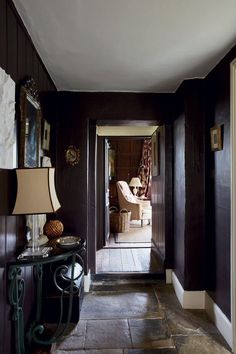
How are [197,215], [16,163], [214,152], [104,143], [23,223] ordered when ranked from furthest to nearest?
[104,143]
[197,215]
[214,152]
[23,223]
[16,163]

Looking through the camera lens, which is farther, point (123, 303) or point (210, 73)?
point (123, 303)

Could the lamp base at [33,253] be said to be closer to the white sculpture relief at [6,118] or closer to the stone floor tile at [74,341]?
the white sculpture relief at [6,118]

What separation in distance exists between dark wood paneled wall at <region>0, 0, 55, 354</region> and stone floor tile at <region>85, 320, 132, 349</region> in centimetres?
59

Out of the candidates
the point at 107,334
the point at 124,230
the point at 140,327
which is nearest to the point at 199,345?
the point at 140,327

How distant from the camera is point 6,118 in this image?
1.44 metres

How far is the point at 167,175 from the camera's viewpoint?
3271 millimetres

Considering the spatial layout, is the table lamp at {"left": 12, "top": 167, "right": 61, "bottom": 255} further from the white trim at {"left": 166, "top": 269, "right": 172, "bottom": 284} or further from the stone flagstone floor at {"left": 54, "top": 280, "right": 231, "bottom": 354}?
the white trim at {"left": 166, "top": 269, "right": 172, "bottom": 284}

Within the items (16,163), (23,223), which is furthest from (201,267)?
(16,163)

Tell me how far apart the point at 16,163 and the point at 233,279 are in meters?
1.76

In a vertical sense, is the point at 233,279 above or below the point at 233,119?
below

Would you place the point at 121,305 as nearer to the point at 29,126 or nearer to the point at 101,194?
the point at 29,126

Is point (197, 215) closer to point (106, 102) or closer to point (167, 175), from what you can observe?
point (167, 175)

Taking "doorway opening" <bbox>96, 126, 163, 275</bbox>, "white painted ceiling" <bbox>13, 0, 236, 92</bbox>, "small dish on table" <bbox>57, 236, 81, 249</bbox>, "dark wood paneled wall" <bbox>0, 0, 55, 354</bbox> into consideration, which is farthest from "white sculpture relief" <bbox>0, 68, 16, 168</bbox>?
"doorway opening" <bbox>96, 126, 163, 275</bbox>

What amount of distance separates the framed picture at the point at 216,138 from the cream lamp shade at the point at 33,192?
1.48 metres
